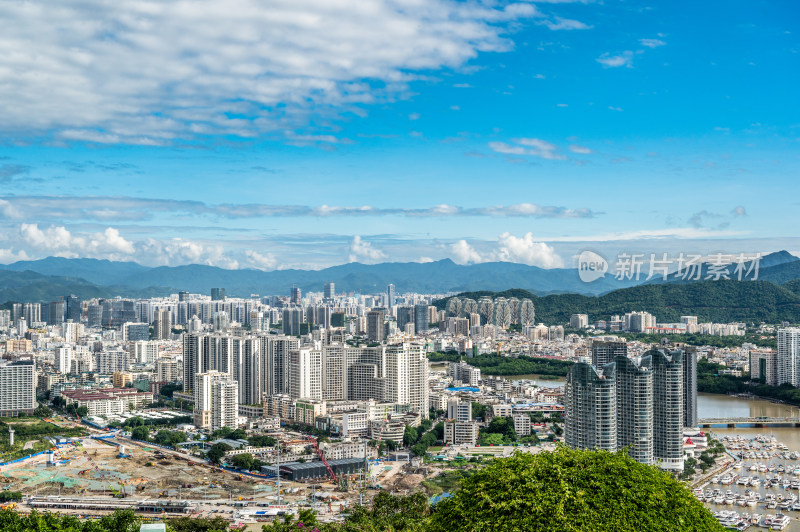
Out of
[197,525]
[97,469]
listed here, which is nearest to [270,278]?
[97,469]

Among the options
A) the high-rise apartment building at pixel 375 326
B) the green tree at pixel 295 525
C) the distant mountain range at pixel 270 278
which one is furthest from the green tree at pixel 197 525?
the distant mountain range at pixel 270 278

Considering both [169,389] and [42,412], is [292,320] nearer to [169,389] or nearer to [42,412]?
[169,389]

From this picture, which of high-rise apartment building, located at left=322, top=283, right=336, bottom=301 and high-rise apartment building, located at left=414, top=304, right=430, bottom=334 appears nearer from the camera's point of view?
high-rise apartment building, located at left=414, top=304, right=430, bottom=334

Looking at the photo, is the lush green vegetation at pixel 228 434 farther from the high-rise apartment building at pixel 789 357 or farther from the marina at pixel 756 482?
the high-rise apartment building at pixel 789 357

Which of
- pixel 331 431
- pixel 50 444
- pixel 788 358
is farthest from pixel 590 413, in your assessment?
pixel 788 358

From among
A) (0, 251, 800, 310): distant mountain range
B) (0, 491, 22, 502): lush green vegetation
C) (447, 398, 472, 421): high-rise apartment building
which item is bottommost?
(0, 491, 22, 502): lush green vegetation

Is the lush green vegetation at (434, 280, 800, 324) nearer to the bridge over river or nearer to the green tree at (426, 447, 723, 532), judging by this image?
the bridge over river

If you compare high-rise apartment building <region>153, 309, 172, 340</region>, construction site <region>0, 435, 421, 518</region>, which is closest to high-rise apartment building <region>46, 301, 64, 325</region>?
high-rise apartment building <region>153, 309, 172, 340</region>
